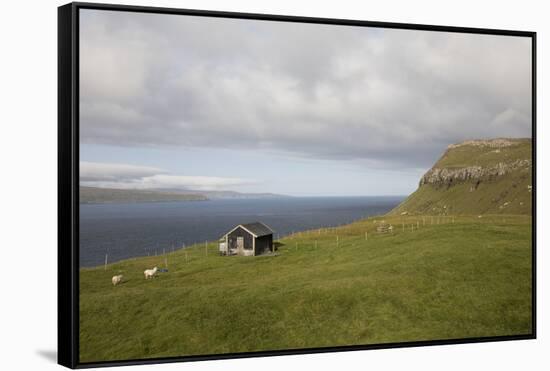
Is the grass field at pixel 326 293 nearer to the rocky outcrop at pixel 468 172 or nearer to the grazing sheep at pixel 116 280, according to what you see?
the grazing sheep at pixel 116 280

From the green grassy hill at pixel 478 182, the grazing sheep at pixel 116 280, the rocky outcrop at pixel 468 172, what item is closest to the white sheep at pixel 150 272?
the grazing sheep at pixel 116 280

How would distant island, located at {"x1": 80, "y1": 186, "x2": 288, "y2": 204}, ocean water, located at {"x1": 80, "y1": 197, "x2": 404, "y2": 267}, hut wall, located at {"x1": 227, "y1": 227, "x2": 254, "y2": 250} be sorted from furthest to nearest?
hut wall, located at {"x1": 227, "y1": 227, "x2": 254, "y2": 250}
ocean water, located at {"x1": 80, "y1": 197, "x2": 404, "y2": 267}
distant island, located at {"x1": 80, "y1": 186, "x2": 288, "y2": 204}

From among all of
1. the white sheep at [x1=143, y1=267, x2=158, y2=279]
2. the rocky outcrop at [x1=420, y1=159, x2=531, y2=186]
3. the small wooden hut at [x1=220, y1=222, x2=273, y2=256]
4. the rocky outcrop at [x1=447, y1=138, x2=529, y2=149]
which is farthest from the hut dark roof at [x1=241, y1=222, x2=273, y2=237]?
the rocky outcrop at [x1=447, y1=138, x2=529, y2=149]

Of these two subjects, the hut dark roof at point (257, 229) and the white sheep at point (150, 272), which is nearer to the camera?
the white sheep at point (150, 272)

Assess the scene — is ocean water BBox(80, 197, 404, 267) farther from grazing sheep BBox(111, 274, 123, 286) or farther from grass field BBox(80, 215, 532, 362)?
grazing sheep BBox(111, 274, 123, 286)

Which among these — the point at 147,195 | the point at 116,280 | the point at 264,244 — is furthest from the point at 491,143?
the point at 116,280

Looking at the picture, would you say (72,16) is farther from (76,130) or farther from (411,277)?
(411,277)
